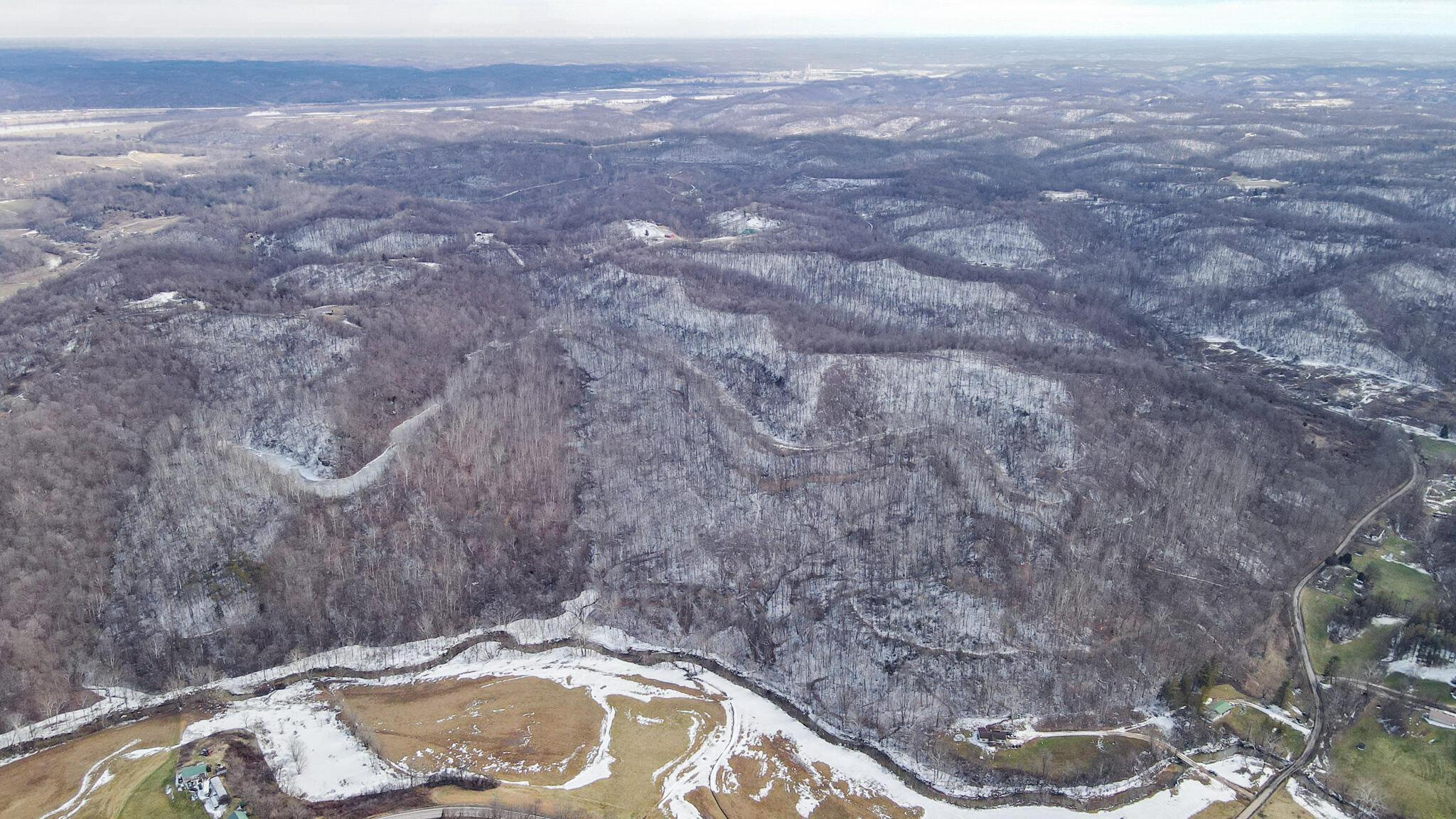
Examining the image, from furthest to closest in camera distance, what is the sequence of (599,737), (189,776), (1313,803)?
(599,737) < (1313,803) < (189,776)

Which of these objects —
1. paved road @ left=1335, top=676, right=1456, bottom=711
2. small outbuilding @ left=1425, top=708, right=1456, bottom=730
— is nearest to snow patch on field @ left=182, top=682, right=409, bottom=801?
paved road @ left=1335, top=676, right=1456, bottom=711

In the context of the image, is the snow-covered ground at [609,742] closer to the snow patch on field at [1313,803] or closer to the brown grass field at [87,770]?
the brown grass field at [87,770]

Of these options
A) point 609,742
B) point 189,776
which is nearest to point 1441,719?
point 609,742

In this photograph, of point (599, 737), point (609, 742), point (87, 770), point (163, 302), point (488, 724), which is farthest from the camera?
point (163, 302)

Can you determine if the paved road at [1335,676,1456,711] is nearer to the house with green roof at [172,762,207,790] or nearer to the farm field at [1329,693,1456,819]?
the farm field at [1329,693,1456,819]

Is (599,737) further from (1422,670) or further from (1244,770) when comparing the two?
(1422,670)

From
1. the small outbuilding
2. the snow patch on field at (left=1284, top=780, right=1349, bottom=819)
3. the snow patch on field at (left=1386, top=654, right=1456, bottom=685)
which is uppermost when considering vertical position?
the snow patch on field at (left=1386, top=654, right=1456, bottom=685)

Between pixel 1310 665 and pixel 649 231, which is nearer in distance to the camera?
pixel 1310 665
